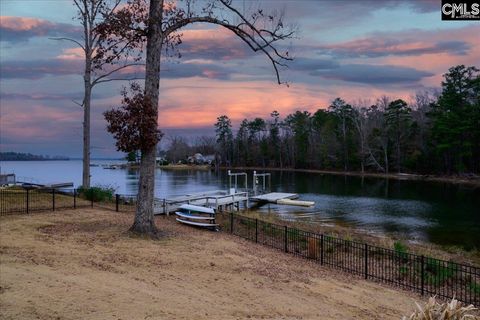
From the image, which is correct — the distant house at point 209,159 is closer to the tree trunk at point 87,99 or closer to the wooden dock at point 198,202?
the wooden dock at point 198,202

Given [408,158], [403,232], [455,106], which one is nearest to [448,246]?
[403,232]

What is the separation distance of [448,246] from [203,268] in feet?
52.6

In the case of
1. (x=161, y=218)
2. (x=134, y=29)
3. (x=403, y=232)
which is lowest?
(x=403, y=232)

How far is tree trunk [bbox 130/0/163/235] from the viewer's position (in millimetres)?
14352

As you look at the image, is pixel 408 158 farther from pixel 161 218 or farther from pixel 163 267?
pixel 163 267

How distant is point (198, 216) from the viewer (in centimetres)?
1816

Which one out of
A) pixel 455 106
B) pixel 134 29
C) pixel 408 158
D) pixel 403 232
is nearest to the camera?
pixel 134 29

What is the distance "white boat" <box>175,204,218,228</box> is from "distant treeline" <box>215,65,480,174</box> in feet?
201

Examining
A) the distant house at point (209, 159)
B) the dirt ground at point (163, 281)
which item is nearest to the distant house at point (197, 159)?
the distant house at point (209, 159)

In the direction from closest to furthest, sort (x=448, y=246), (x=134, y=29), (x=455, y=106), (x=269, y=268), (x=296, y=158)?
(x=269, y=268), (x=134, y=29), (x=448, y=246), (x=455, y=106), (x=296, y=158)

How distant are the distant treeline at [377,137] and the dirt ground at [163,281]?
65338 mm

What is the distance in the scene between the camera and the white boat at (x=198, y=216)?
1780 centimetres

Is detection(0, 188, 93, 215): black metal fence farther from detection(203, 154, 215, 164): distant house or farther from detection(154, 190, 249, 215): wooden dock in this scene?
→ detection(203, 154, 215, 164): distant house

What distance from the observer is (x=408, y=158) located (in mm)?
84438
